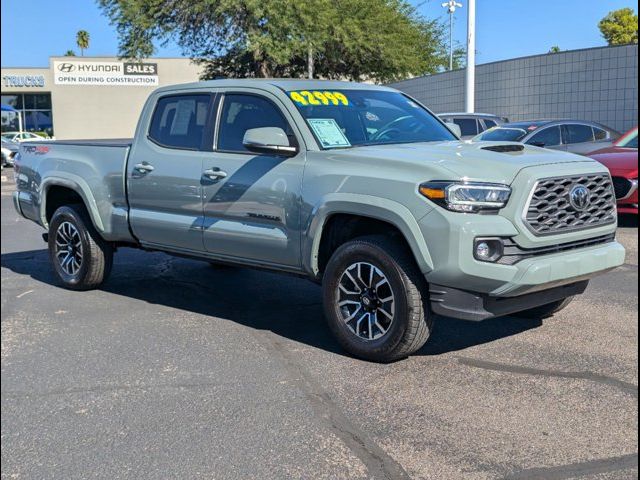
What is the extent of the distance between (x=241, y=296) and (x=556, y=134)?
8624 mm

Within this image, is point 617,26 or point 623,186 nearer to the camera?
point 623,186

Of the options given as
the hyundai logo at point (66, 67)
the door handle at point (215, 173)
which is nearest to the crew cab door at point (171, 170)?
the door handle at point (215, 173)

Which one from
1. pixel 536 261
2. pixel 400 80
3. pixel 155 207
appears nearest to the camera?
pixel 536 261

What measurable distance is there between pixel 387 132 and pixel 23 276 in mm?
4500

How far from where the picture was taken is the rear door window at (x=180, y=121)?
19.7ft

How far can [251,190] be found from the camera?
5320 millimetres

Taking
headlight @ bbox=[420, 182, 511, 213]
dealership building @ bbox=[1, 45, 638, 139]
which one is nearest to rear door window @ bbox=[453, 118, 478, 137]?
dealership building @ bbox=[1, 45, 638, 139]

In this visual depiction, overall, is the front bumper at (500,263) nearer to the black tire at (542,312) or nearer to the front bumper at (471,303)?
the front bumper at (471,303)

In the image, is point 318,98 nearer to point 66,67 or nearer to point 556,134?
point 556,134

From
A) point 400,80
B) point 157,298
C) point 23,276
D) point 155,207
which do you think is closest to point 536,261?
point 155,207

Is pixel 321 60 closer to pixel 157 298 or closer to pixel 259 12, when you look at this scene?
pixel 259 12

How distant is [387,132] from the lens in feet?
18.4

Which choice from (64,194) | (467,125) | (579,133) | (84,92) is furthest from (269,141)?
(84,92)

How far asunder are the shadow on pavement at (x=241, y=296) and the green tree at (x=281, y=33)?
16541 mm
